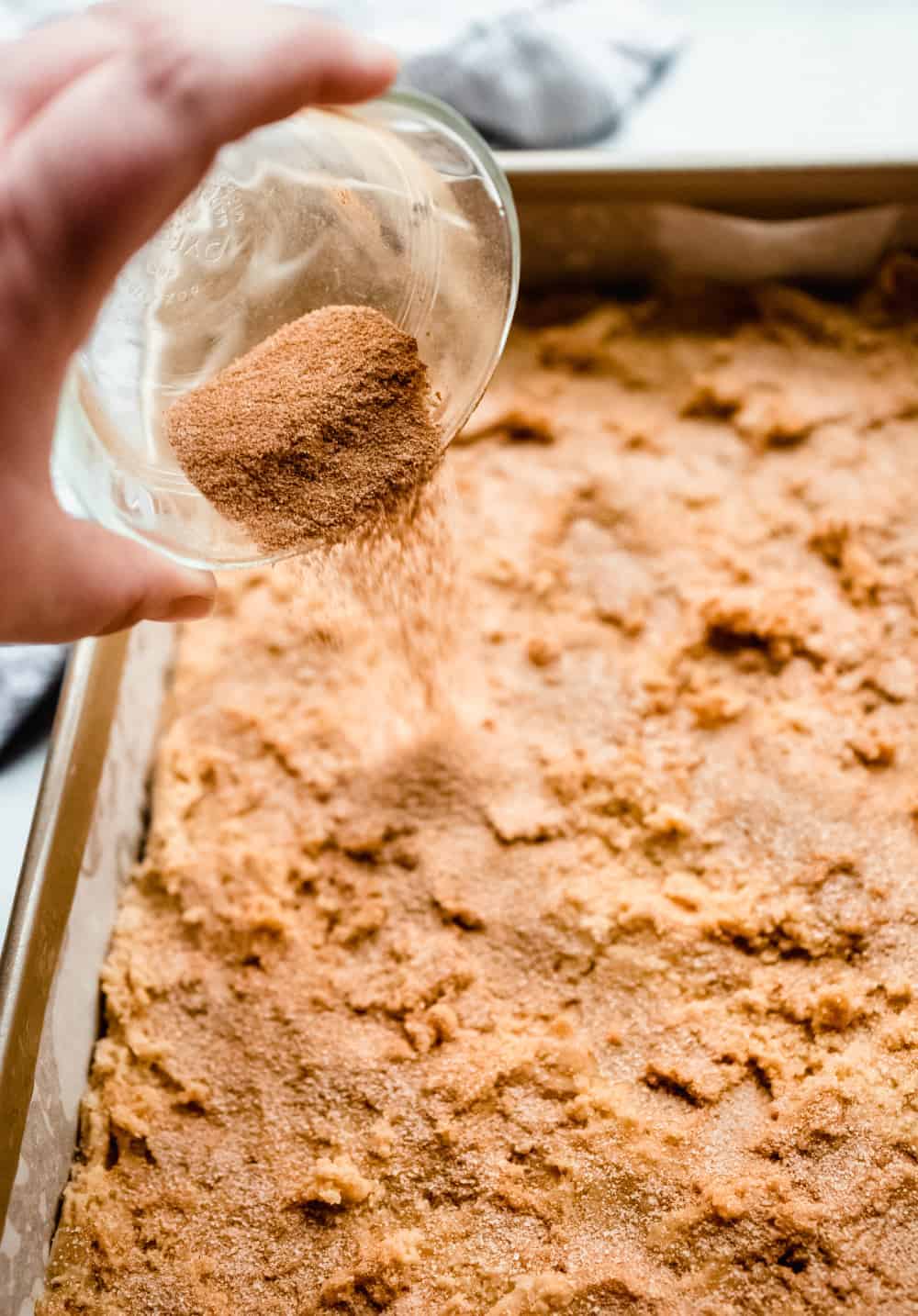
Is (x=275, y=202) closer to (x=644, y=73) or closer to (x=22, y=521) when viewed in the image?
(x=22, y=521)

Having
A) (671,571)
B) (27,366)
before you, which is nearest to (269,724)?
(671,571)

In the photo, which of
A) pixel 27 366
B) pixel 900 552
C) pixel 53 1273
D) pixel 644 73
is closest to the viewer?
pixel 27 366

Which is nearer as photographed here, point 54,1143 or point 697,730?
point 54,1143

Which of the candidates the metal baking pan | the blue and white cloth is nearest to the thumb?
the metal baking pan

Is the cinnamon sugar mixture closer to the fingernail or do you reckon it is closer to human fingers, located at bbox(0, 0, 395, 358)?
the fingernail

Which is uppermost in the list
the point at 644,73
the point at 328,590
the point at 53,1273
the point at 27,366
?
the point at 27,366

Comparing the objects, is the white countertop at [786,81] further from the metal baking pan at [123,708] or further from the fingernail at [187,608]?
the fingernail at [187,608]
